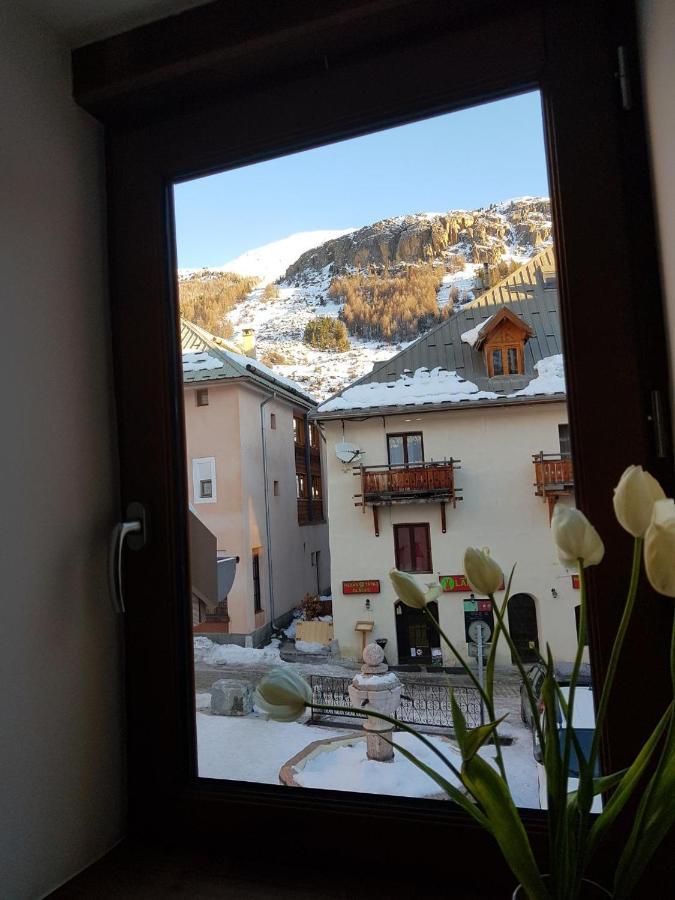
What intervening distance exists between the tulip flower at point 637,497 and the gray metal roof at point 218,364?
2.65ft

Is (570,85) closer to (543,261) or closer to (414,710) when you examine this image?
(543,261)

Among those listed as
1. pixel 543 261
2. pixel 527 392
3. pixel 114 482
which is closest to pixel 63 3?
pixel 114 482

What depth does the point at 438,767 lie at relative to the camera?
4.17 feet

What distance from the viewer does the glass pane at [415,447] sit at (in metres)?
1.32

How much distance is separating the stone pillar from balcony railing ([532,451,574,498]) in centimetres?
44

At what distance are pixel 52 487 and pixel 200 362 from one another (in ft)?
1.33

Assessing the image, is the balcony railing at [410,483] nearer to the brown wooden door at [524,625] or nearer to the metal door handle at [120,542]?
the brown wooden door at [524,625]

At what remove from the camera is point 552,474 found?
4.01ft

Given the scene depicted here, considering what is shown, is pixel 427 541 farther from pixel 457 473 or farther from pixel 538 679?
pixel 538 679

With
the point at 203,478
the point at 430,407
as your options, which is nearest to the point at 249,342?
the point at 203,478

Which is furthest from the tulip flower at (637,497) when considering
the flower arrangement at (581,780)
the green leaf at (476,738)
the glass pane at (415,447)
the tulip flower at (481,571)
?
the glass pane at (415,447)

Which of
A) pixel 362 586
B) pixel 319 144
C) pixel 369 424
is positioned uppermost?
pixel 319 144

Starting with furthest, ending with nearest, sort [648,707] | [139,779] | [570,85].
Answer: [139,779] < [570,85] < [648,707]

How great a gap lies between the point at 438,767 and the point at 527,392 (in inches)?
28.7
